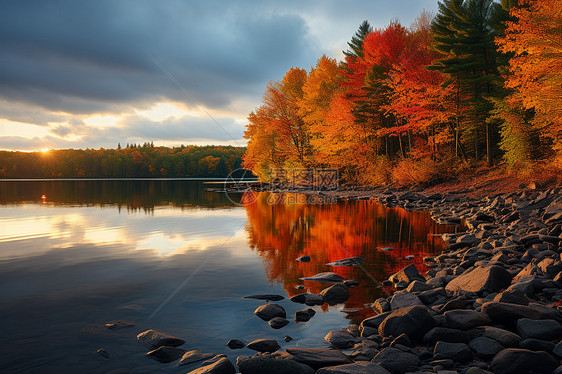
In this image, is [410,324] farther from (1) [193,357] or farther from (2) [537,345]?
(1) [193,357]

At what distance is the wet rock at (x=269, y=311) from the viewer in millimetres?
6453

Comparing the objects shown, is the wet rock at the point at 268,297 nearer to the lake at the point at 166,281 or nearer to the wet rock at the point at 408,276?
the lake at the point at 166,281

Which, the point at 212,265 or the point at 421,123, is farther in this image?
the point at 421,123

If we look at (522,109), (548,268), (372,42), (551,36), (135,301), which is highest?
(372,42)

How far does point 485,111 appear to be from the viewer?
86.7 ft

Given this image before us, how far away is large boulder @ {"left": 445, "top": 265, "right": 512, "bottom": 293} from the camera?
22.4 feet

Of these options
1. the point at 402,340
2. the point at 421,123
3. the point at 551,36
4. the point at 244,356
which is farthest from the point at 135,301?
the point at 421,123

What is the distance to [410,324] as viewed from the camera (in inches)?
209

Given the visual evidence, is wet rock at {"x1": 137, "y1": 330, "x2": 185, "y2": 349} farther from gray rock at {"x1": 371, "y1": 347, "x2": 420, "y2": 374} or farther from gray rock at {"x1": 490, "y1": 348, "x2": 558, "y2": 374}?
gray rock at {"x1": 490, "y1": 348, "x2": 558, "y2": 374}

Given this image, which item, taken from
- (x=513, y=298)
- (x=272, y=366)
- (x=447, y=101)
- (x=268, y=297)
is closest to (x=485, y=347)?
(x=513, y=298)

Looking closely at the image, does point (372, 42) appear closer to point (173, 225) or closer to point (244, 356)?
point (173, 225)

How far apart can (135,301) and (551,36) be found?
66.6 feet

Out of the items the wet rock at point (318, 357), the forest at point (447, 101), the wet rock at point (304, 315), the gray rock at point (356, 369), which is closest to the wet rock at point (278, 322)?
the wet rock at point (304, 315)

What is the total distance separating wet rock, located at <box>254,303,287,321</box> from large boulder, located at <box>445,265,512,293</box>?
11.3ft
